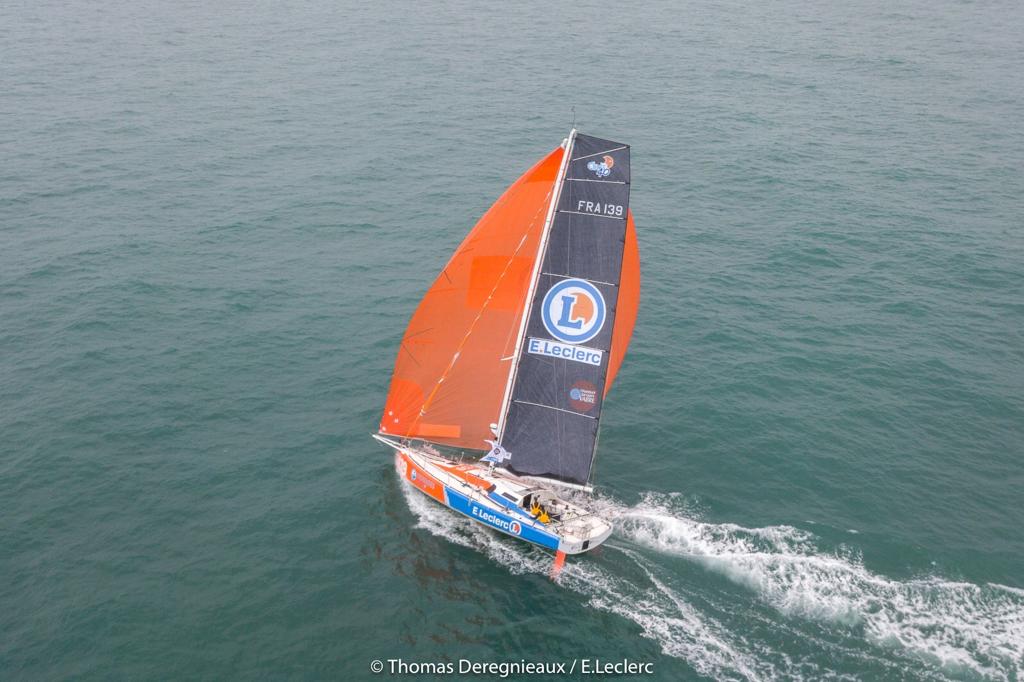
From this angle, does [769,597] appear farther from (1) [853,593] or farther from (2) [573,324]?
(2) [573,324]

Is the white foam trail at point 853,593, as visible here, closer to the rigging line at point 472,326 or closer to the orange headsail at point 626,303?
the orange headsail at point 626,303

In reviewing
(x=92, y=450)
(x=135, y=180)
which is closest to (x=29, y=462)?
(x=92, y=450)

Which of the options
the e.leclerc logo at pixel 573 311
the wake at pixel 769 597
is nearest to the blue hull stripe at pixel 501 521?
the wake at pixel 769 597

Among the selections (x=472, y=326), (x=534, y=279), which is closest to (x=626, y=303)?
(x=534, y=279)

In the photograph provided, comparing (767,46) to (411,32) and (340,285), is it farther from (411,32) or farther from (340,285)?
(340,285)

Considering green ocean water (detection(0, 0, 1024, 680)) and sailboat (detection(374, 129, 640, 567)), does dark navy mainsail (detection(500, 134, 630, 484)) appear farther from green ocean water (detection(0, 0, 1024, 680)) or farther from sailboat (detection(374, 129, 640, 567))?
green ocean water (detection(0, 0, 1024, 680))
